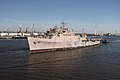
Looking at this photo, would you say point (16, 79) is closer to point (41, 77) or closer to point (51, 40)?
point (41, 77)

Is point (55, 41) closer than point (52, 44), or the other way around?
point (52, 44)

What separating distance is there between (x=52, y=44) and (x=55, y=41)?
6.07 feet

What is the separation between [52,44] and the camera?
64.9 metres

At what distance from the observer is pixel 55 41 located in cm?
6625

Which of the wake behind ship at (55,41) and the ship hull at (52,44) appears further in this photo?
the wake behind ship at (55,41)

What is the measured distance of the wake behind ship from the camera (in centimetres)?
6041

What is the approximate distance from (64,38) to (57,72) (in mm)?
37322

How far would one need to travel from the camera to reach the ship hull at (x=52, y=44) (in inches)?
2367

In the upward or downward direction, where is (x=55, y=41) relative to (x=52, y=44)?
upward

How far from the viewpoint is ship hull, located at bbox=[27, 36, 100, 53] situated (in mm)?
60125

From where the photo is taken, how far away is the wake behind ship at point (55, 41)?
6041 centimetres

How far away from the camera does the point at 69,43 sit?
242ft

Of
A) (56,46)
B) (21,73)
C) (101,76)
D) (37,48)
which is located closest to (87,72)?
(101,76)

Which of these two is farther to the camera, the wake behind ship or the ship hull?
the wake behind ship
